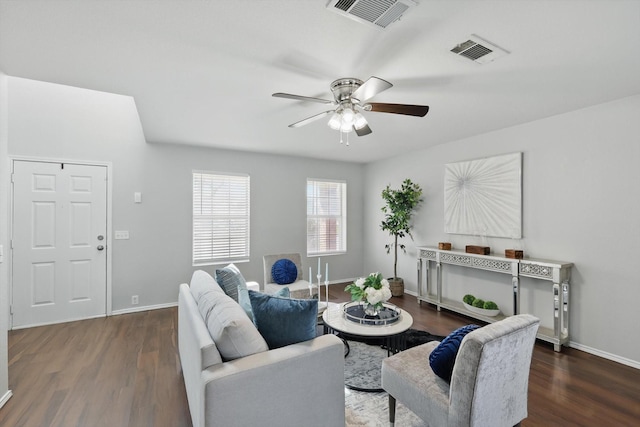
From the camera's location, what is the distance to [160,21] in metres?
1.65

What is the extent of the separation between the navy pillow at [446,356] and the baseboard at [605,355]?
2.38 metres

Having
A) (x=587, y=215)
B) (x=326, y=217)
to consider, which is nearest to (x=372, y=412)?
(x=587, y=215)

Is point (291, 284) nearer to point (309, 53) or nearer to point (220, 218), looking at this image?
point (220, 218)

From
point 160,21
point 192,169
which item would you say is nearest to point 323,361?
point 160,21

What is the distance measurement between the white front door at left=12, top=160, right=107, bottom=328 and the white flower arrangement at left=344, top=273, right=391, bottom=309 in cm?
351

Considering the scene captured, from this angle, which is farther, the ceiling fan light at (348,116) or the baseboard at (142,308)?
the baseboard at (142,308)

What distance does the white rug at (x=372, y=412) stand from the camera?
76.6 inches

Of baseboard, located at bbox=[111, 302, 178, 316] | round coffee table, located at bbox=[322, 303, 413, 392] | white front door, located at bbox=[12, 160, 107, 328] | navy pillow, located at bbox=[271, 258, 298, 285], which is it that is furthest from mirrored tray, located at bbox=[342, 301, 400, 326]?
white front door, located at bbox=[12, 160, 107, 328]

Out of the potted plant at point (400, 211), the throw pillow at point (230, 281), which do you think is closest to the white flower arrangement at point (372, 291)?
the throw pillow at point (230, 281)

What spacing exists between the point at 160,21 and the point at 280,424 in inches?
89.6

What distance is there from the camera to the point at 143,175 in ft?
13.8

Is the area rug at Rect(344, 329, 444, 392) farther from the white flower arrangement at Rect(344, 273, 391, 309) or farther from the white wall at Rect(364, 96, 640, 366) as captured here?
the white wall at Rect(364, 96, 640, 366)

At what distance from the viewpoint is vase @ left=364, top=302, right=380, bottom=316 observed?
2.60 metres

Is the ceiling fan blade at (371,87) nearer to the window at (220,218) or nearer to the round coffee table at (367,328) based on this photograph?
the round coffee table at (367,328)
